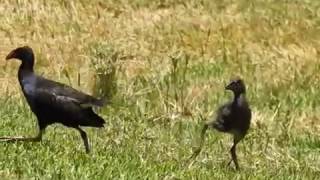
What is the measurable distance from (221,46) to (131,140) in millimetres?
7086

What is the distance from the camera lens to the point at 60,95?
9.23 metres

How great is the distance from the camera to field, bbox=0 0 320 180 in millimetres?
9062

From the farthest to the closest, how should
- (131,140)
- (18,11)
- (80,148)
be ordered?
(18,11), (131,140), (80,148)

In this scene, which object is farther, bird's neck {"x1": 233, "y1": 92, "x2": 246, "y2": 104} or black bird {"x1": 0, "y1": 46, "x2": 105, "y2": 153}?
bird's neck {"x1": 233, "y1": 92, "x2": 246, "y2": 104}

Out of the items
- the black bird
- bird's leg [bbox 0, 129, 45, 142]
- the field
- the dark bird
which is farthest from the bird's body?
bird's leg [bbox 0, 129, 45, 142]

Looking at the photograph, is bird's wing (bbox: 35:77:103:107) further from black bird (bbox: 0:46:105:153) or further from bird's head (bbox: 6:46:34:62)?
bird's head (bbox: 6:46:34:62)

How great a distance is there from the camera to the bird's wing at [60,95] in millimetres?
9188

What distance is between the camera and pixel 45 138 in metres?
9.89

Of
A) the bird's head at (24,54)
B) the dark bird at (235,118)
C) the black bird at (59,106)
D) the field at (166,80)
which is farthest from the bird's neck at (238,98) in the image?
the bird's head at (24,54)

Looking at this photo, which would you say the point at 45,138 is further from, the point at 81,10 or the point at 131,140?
the point at 81,10

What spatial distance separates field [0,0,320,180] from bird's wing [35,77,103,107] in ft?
1.31

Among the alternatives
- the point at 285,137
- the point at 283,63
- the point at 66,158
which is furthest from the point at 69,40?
the point at 66,158

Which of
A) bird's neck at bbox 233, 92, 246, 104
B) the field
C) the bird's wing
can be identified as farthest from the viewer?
bird's neck at bbox 233, 92, 246, 104

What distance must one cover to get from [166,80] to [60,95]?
5.05 metres
